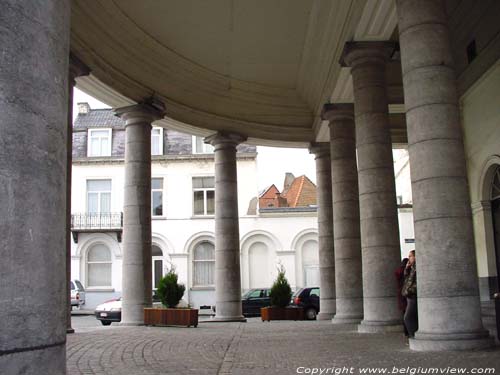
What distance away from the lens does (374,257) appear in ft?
45.0

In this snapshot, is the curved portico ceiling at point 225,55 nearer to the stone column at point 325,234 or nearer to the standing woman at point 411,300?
the stone column at point 325,234

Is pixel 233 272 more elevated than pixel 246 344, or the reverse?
pixel 233 272

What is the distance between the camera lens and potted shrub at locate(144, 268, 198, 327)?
1769 cm

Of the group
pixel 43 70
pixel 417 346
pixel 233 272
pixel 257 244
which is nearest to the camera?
pixel 43 70

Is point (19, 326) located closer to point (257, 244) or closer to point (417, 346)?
point (417, 346)

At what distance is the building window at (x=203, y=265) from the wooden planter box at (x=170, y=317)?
20.9 metres

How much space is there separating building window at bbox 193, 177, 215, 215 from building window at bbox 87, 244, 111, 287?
6290mm

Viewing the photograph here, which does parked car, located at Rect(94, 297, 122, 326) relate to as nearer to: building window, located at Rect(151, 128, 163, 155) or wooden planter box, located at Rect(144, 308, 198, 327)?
wooden planter box, located at Rect(144, 308, 198, 327)

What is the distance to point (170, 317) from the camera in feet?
58.4

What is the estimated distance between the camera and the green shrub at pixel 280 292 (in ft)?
71.5

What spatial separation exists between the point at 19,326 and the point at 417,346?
7.01 meters

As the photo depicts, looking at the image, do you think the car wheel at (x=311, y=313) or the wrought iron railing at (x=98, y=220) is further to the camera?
the wrought iron railing at (x=98, y=220)

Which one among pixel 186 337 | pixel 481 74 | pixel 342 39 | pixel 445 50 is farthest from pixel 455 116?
pixel 481 74

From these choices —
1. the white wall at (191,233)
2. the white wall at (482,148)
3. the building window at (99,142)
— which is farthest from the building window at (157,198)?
the white wall at (482,148)
